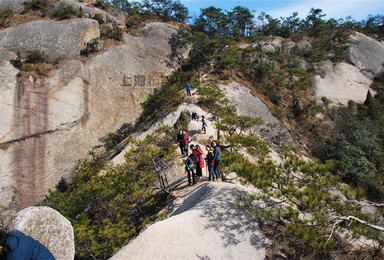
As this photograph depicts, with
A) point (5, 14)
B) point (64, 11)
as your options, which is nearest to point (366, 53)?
point (64, 11)

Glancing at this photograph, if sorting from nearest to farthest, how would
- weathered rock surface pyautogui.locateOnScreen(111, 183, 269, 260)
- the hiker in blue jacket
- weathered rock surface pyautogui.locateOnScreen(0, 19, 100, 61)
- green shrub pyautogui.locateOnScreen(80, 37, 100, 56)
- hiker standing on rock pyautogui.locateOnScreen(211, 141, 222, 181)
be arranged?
the hiker in blue jacket, weathered rock surface pyautogui.locateOnScreen(111, 183, 269, 260), hiker standing on rock pyautogui.locateOnScreen(211, 141, 222, 181), weathered rock surface pyautogui.locateOnScreen(0, 19, 100, 61), green shrub pyautogui.locateOnScreen(80, 37, 100, 56)

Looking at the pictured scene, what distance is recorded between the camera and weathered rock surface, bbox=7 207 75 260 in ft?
17.6

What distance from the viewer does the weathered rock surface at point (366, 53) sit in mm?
38922

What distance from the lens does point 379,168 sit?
18.8 meters

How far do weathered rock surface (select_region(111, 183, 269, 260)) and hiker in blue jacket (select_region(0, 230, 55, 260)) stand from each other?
3229 millimetres

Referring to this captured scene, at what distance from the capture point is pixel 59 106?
71.2 feet

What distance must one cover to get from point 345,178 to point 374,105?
16769 millimetres

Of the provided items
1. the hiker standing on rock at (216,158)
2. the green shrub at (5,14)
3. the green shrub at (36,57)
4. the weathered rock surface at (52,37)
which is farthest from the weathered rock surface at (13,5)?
the hiker standing on rock at (216,158)

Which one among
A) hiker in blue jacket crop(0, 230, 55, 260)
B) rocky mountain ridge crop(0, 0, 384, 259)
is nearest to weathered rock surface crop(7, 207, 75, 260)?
hiker in blue jacket crop(0, 230, 55, 260)

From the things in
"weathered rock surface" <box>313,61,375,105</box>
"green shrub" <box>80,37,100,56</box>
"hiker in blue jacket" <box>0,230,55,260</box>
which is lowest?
"hiker in blue jacket" <box>0,230,55,260</box>

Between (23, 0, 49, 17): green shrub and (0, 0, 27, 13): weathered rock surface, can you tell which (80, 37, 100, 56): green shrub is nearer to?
(23, 0, 49, 17): green shrub

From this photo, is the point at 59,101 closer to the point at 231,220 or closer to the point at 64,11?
the point at 64,11

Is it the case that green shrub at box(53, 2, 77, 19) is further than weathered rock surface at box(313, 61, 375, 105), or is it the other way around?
weathered rock surface at box(313, 61, 375, 105)

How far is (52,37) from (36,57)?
3.81m
